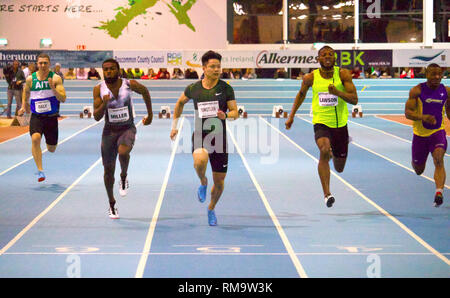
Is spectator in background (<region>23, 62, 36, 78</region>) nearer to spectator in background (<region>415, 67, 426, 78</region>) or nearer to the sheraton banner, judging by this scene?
the sheraton banner

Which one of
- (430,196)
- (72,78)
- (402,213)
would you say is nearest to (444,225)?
(402,213)

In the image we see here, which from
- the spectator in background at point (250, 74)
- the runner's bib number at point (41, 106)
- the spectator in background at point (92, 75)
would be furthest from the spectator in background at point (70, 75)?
the runner's bib number at point (41, 106)

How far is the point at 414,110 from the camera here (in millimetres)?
10211

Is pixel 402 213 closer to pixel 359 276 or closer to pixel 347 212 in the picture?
pixel 347 212

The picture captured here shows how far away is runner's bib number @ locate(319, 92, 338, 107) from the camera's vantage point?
9.86 metres

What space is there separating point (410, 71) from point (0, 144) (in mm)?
21156

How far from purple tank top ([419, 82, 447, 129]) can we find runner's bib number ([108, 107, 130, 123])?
12.4ft

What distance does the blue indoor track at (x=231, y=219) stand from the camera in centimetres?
709

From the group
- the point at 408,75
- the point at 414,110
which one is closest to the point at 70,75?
the point at 408,75

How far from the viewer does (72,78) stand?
110 feet

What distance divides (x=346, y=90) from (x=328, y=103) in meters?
0.28

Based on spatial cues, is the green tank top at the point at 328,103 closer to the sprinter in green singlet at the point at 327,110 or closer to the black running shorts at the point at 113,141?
the sprinter in green singlet at the point at 327,110

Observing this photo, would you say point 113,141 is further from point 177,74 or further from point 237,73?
point 237,73
